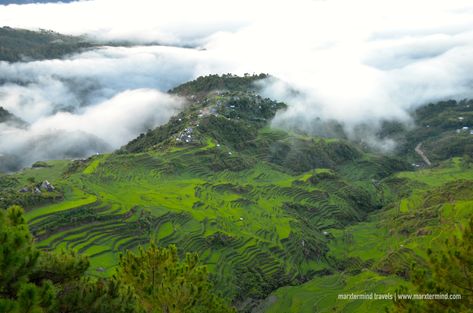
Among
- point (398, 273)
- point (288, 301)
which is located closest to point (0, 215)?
point (288, 301)

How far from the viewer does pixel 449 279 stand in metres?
18.1

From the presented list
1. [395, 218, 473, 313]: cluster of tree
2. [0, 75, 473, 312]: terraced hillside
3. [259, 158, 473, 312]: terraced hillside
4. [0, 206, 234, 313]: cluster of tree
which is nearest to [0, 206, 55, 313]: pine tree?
[0, 206, 234, 313]: cluster of tree

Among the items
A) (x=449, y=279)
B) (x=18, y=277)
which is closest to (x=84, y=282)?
(x=18, y=277)

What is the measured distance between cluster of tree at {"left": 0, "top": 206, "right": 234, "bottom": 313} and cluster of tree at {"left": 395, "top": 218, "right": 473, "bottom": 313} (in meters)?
11.7

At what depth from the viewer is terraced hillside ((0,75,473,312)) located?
71750 millimetres

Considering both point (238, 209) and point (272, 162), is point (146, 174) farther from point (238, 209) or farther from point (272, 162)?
point (272, 162)

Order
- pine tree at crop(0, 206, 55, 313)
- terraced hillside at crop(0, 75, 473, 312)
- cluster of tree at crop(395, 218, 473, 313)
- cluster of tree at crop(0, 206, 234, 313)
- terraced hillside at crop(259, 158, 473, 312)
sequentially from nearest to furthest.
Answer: pine tree at crop(0, 206, 55, 313) < cluster of tree at crop(0, 206, 234, 313) < cluster of tree at crop(395, 218, 473, 313) < terraced hillside at crop(259, 158, 473, 312) < terraced hillside at crop(0, 75, 473, 312)

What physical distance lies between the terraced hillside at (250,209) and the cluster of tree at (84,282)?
3918 centimetres

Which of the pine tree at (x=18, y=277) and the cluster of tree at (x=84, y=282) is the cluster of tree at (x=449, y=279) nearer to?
the cluster of tree at (x=84, y=282)

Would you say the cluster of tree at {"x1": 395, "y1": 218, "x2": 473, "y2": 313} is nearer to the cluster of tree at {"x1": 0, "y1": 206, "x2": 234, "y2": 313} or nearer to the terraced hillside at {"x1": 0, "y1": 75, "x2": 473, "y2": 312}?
the cluster of tree at {"x1": 0, "y1": 206, "x2": 234, "y2": 313}

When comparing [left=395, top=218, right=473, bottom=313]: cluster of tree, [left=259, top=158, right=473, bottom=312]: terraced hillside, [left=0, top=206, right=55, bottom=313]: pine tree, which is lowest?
[left=259, top=158, right=473, bottom=312]: terraced hillside

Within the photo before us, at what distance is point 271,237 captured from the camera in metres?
91.7

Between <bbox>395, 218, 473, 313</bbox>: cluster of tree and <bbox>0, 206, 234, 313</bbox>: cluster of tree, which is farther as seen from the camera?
<bbox>395, 218, 473, 313</bbox>: cluster of tree

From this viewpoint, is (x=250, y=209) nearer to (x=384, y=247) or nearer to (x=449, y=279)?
(x=384, y=247)
